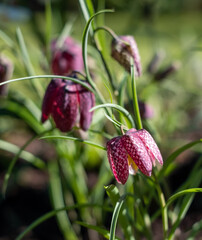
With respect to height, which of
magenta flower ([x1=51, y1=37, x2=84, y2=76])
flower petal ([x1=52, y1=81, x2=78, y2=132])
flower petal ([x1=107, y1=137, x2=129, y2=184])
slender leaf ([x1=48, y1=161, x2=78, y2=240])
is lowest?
slender leaf ([x1=48, y1=161, x2=78, y2=240])

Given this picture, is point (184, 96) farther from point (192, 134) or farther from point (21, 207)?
point (21, 207)

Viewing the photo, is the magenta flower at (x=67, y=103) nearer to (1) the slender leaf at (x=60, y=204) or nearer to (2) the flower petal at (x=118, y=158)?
(2) the flower petal at (x=118, y=158)

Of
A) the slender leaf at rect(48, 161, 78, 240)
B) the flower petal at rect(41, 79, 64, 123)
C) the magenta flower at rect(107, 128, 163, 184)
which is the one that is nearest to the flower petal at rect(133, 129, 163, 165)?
the magenta flower at rect(107, 128, 163, 184)

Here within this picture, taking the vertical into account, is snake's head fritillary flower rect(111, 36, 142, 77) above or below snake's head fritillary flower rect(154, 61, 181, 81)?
above

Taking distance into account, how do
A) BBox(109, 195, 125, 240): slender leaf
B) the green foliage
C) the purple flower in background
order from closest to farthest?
BBox(109, 195, 125, 240): slender leaf
the green foliage
the purple flower in background

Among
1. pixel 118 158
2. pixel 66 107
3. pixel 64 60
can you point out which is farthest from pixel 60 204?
pixel 118 158

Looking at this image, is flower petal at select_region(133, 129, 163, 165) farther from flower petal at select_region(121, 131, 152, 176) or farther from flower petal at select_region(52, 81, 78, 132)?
flower petal at select_region(52, 81, 78, 132)

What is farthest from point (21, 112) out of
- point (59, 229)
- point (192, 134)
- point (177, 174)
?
point (192, 134)
